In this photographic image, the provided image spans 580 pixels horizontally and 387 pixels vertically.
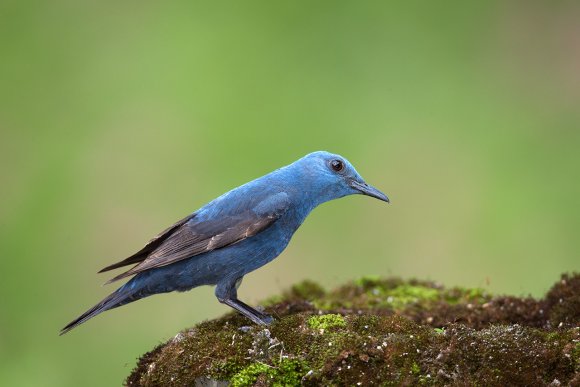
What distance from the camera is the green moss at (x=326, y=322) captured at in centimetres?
591

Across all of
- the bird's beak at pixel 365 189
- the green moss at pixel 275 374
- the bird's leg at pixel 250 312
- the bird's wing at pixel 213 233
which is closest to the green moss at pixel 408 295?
the bird's beak at pixel 365 189

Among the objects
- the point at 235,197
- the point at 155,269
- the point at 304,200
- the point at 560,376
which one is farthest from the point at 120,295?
the point at 560,376

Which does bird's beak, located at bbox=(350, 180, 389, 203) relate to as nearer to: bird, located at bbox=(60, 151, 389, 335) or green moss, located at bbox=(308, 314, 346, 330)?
bird, located at bbox=(60, 151, 389, 335)

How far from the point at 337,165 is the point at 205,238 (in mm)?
1386

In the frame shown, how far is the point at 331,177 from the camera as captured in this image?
7207 mm

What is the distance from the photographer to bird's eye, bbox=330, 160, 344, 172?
7.24m

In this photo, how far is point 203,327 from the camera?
21.5ft

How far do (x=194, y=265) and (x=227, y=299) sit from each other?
1.35ft

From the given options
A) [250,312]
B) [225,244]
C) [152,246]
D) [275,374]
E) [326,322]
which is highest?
[152,246]

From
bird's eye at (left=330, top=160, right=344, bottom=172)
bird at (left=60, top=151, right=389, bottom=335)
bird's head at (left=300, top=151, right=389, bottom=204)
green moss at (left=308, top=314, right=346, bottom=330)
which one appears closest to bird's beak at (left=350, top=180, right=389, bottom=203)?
bird's head at (left=300, top=151, right=389, bottom=204)

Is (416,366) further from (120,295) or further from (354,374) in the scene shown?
(120,295)

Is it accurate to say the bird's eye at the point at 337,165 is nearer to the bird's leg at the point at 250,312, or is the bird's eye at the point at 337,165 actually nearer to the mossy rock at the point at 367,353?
the bird's leg at the point at 250,312

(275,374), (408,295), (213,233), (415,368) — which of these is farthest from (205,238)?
(408,295)

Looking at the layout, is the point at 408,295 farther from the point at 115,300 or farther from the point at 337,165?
the point at 115,300
